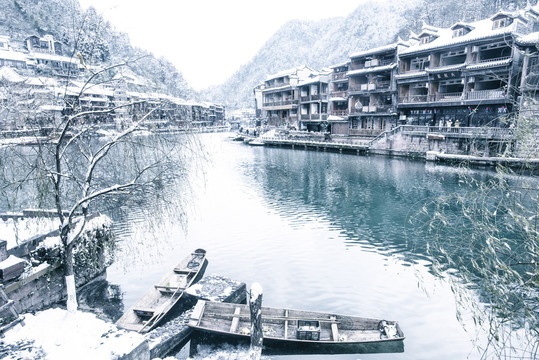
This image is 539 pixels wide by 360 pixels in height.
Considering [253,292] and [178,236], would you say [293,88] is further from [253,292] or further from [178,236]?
[253,292]

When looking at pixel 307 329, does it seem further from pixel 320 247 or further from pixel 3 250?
pixel 3 250

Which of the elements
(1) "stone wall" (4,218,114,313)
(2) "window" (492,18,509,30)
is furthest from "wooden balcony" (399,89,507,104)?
(1) "stone wall" (4,218,114,313)

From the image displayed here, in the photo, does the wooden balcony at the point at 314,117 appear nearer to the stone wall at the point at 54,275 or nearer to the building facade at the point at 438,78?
the building facade at the point at 438,78

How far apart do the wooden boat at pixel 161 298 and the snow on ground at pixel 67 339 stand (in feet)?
9.10

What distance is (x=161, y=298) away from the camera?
12297 millimetres

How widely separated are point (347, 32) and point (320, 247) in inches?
6086

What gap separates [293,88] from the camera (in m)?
72.2

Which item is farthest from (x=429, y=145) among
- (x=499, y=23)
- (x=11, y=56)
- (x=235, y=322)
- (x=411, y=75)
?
(x=11, y=56)

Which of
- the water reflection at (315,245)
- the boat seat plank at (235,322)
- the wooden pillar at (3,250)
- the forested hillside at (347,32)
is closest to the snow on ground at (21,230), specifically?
the wooden pillar at (3,250)

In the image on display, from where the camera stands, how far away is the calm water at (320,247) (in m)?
12.4

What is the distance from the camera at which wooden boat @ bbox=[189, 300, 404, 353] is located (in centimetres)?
979

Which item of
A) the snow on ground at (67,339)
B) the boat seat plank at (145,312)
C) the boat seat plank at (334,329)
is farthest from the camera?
the boat seat plank at (145,312)

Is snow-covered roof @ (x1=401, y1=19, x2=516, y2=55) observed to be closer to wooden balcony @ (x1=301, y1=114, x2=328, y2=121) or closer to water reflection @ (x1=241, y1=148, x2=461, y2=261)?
water reflection @ (x1=241, y1=148, x2=461, y2=261)

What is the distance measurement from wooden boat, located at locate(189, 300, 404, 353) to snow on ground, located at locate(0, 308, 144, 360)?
3.30 meters
